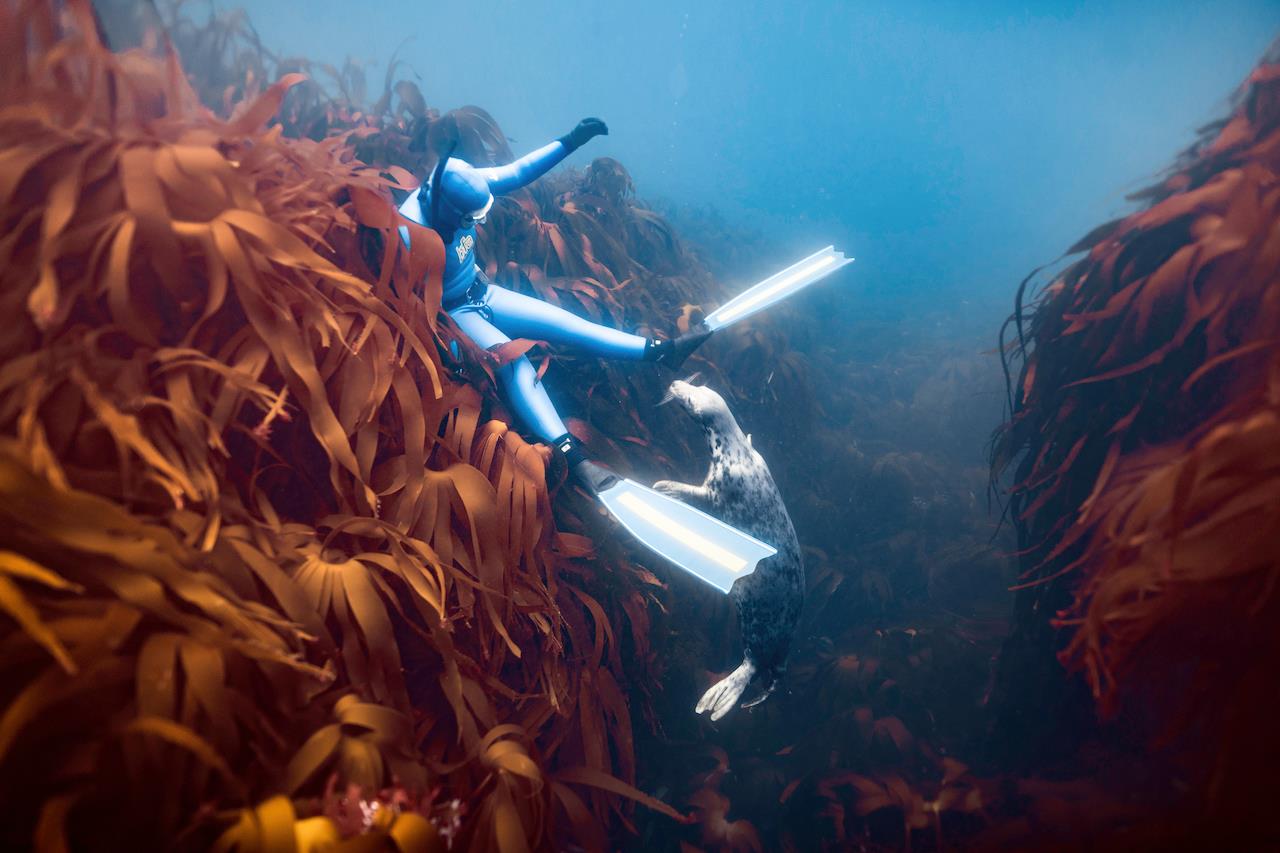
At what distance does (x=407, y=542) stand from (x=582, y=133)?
2.83 m

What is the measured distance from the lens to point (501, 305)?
2742 millimetres

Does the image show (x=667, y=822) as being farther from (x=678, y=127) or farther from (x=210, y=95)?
(x=678, y=127)

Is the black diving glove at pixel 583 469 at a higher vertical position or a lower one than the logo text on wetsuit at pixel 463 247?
lower

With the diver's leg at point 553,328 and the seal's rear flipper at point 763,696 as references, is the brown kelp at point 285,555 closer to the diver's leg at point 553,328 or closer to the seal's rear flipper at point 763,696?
the seal's rear flipper at point 763,696

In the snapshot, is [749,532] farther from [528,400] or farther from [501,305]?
[501,305]

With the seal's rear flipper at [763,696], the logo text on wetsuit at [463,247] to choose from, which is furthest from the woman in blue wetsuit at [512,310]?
the seal's rear flipper at [763,696]

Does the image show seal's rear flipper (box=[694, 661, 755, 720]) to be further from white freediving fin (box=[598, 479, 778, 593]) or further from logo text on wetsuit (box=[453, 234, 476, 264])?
logo text on wetsuit (box=[453, 234, 476, 264])

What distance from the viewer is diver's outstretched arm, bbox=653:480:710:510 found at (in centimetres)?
272

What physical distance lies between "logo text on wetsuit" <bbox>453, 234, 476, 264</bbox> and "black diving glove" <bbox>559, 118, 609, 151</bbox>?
957 mm

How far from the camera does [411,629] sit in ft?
5.07

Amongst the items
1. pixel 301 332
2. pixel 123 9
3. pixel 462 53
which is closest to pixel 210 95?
pixel 123 9

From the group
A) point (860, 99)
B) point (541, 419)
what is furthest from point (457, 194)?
point (860, 99)

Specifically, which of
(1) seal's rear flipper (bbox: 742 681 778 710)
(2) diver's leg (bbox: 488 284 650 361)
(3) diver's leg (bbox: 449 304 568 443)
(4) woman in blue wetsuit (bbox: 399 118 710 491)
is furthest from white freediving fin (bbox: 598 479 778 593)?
(1) seal's rear flipper (bbox: 742 681 778 710)

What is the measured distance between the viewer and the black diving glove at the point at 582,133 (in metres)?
3.00
